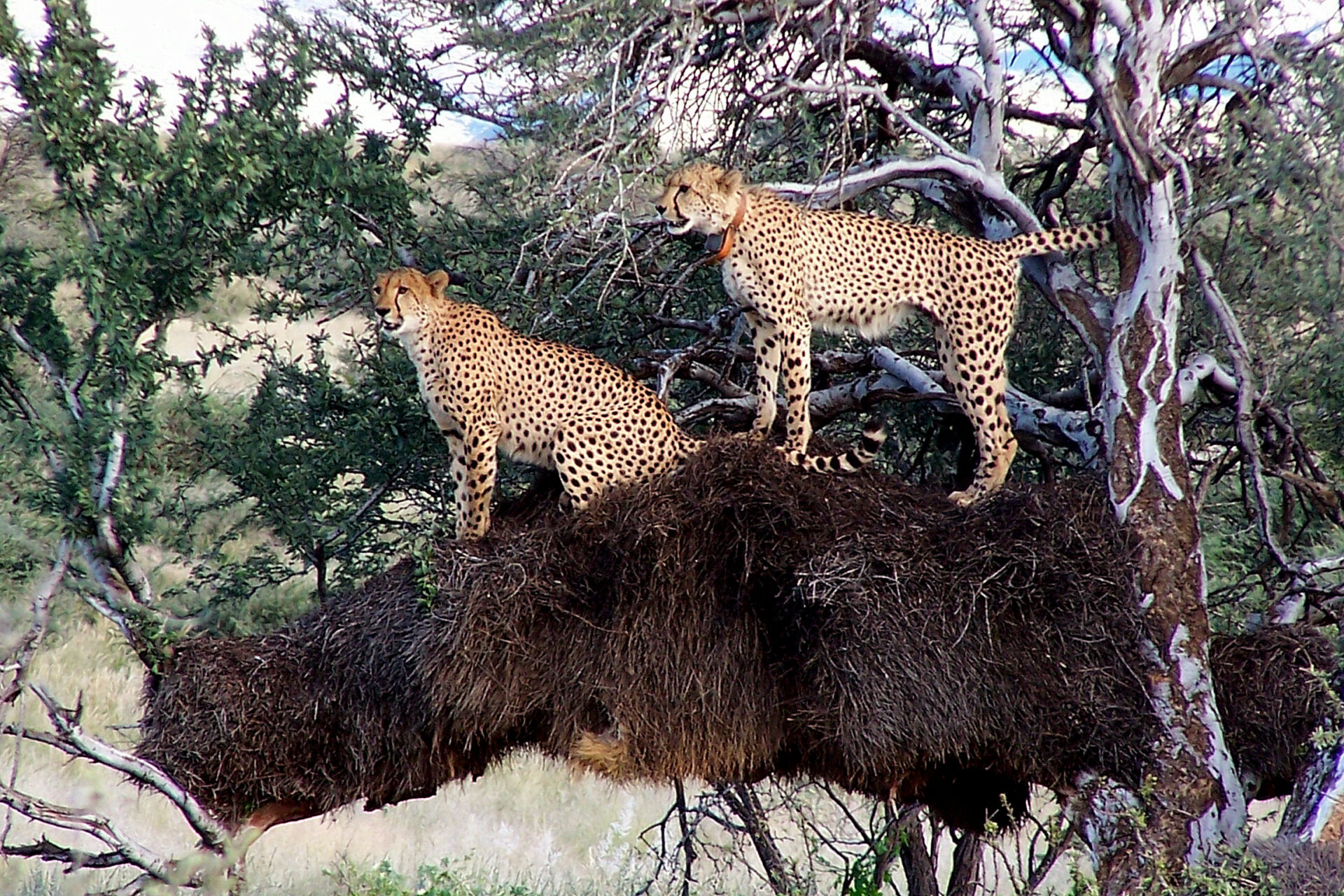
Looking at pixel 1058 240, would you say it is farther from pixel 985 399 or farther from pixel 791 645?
pixel 791 645

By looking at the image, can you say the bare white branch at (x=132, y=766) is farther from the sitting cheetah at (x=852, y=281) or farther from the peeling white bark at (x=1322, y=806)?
the peeling white bark at (x=1322, y=806)

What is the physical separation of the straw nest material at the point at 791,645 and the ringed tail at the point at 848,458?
160mm

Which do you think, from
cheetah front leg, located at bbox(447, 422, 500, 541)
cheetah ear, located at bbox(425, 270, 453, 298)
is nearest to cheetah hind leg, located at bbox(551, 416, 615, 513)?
cheetah front leg, located at bbox(447, 422, 500, 541)

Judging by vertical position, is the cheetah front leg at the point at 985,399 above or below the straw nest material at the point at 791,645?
above

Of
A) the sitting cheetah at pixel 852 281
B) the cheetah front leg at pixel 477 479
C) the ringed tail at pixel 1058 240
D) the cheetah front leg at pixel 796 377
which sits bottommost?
the cheetah front leg at pixel 477 479

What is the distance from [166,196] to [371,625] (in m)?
2.36

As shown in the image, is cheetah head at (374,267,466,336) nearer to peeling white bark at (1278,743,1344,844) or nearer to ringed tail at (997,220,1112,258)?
ringed tail at (997,220,1112,258)

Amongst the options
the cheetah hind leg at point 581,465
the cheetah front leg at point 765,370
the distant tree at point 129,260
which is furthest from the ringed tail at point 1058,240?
A: the distant tree at point 129,260

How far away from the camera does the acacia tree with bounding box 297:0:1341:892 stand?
19.9ft

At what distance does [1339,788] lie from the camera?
5613mm

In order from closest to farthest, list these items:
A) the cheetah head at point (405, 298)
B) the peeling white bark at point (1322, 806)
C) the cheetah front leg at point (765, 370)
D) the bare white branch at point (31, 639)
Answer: the bare white branch at point (31, 639) < the peeling white bark at point (1322, 806) < the cheetah head at point (405, 298) < the cheetah front leg at point (765, 370)

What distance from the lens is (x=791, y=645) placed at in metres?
6.27

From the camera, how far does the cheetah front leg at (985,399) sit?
6.63 metres

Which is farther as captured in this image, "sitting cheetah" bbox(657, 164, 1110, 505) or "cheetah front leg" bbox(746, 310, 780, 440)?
"cheetah front leg" bbox(746, 310, 780, 440)
